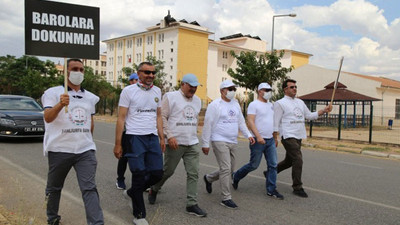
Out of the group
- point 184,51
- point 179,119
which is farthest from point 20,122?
point 184,51

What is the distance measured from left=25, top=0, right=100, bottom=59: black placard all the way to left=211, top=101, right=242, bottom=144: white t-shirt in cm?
210

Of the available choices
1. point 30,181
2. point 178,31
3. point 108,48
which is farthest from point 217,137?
point 108,48

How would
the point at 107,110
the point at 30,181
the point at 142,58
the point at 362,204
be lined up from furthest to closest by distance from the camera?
the point at 142,58 < the point at 107,110 < the point at 30,181 < the point at 362,204

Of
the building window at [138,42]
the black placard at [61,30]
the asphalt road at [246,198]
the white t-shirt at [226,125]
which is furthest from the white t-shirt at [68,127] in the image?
the building window at [138,42]

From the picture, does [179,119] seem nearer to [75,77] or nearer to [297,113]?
[75,77]

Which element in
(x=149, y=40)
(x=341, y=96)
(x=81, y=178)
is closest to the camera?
(x=81, y=178)

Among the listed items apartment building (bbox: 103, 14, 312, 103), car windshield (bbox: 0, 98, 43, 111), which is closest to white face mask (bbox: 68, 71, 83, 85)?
car windshield (bbox: 0, 98, 43, 111)

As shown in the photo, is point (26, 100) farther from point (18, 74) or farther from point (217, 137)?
point (18, 74)

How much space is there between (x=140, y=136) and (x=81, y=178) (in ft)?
2.96

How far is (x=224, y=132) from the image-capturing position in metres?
5.42

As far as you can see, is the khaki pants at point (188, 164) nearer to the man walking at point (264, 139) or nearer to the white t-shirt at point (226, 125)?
the white t-shirt at point (226, 125)

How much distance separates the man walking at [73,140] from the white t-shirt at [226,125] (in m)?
2.04

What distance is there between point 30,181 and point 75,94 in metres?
3.46

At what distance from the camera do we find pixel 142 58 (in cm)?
6769
